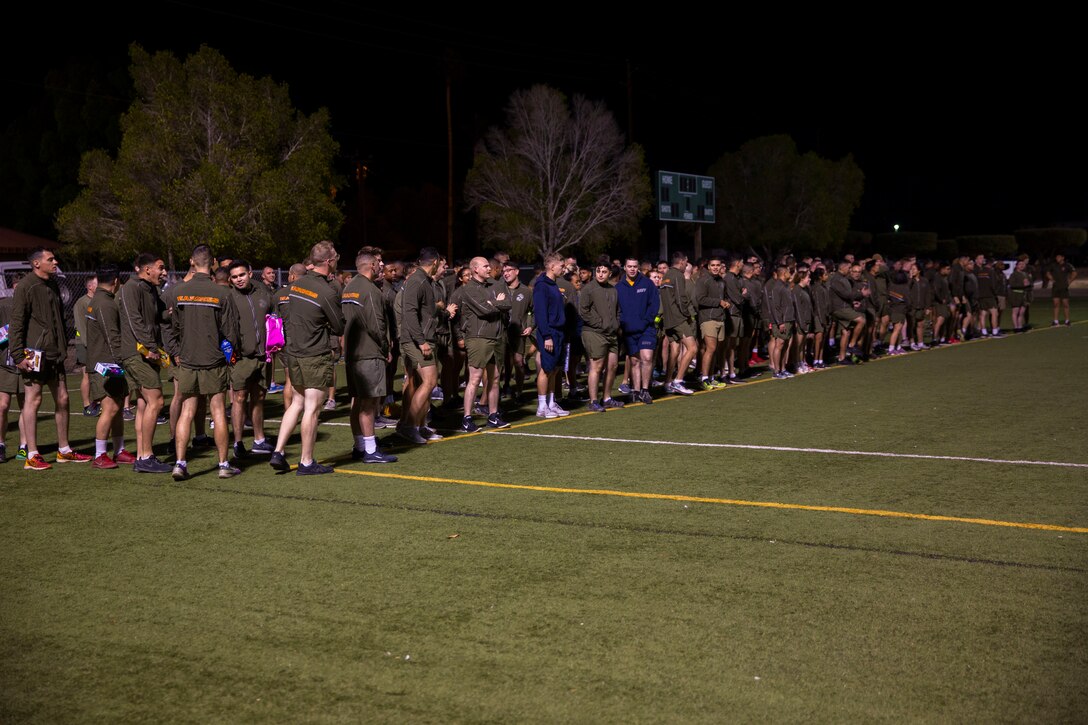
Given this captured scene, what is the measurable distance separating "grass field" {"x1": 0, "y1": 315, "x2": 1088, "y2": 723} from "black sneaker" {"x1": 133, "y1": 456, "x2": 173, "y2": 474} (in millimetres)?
219

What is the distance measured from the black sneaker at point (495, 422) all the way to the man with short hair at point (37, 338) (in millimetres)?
4672

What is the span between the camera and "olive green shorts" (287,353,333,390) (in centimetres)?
911

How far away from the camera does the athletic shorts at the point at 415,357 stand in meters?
10.7

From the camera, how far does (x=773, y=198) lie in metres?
72.8

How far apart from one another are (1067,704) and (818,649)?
1.08m

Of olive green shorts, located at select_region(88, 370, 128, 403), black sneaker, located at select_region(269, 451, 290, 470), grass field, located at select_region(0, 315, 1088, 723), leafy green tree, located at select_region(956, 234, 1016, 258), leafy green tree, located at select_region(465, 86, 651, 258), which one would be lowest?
grass field, located at select_region(0, 315, 1088, 723)

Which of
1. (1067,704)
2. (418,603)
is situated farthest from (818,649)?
(418,603)

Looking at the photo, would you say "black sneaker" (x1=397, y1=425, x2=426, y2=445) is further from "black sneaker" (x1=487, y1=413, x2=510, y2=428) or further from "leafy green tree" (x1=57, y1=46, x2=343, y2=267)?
"leafy green tree" (x1=57, y1=46, x2=343, y2=267)

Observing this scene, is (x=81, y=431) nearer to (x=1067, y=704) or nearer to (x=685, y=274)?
(x=685, y=274)

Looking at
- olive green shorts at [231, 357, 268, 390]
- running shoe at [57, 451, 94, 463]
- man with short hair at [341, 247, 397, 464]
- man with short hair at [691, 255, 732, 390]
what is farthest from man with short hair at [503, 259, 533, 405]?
running shoe at [57, 451, 94, 463]

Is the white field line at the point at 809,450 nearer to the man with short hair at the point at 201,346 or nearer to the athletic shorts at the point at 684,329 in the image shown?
the man with short hair at the point at 201,346

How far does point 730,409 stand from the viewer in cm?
1356

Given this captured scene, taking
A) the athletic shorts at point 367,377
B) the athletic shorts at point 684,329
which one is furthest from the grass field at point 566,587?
the athletic shorts at point 684,329

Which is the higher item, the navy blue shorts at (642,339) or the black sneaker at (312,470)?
the navy blue shorts at (642,339)
